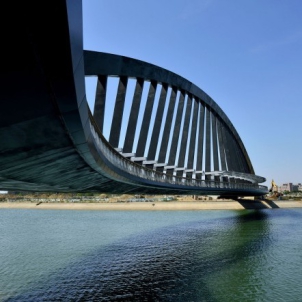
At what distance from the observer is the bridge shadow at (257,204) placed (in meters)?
79.4

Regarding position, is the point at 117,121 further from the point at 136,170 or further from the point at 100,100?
the point at 136,170

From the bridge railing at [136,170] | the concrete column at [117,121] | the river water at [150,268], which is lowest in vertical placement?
the river water at [150,268]

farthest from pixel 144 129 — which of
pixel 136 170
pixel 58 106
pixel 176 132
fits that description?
pixel 58 106

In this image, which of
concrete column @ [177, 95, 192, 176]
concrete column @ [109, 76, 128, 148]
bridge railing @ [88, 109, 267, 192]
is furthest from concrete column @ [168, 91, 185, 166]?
concrete column @ [109, 76, 128, 148]

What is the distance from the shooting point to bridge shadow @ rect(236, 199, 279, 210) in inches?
3126

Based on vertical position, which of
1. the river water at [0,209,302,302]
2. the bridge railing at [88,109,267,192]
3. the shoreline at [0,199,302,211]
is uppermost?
the bridge railing at [88,109,267,192]

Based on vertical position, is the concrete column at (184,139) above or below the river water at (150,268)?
above

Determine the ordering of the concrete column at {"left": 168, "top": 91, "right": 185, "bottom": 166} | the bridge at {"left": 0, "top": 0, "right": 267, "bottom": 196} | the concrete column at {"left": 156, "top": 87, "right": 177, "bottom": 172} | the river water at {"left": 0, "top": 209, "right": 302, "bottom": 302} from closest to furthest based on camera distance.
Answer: the bridge at {"left": 0, "top": 0, "right": 267, "bottom": 196} → the river water at {"left": 0, "top": 209, "right": 302, "bottom": 302} → the concrete column at {"left": 156, "top": 87, "right": 177, "bottom": 172} → the concrete column at {"left": 168, "top": 91, "right": 185, "bottom": 166}

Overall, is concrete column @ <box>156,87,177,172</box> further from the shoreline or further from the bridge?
the shoreline

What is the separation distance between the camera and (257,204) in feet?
271

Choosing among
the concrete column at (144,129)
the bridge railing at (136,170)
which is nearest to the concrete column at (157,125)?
the concrete column at (144,129)

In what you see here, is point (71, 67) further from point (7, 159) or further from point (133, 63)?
point (133, 63)

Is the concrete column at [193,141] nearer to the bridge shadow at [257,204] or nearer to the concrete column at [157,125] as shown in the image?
the concrete column at [157,125]

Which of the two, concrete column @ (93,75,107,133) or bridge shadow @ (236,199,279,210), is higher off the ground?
concrete column @ (93,75,107,133)
